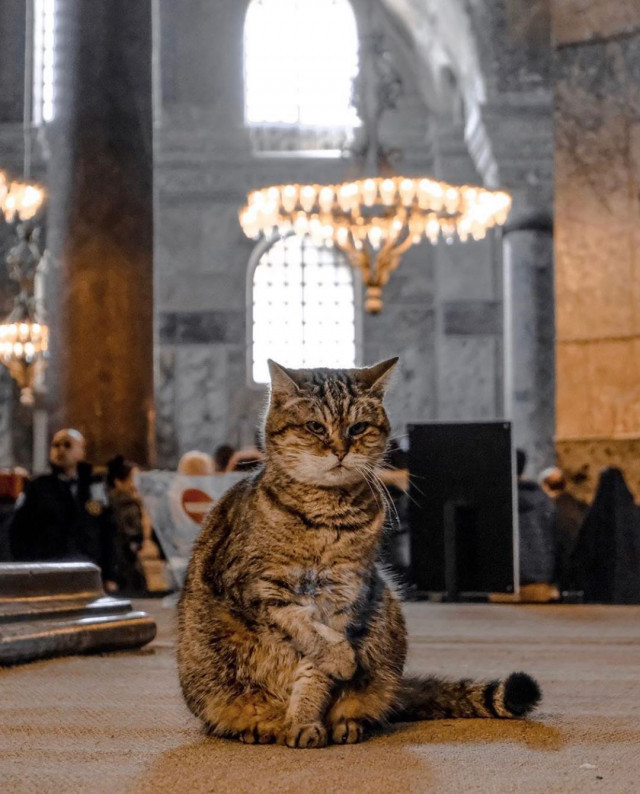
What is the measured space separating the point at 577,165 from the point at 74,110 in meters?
3.37

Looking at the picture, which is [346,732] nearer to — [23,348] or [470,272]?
[23,348]

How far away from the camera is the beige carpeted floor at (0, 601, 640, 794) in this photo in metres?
2.31

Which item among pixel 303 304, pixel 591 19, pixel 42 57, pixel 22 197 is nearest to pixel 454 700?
pixel 591 19

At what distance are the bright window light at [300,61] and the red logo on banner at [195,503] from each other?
14.2 m

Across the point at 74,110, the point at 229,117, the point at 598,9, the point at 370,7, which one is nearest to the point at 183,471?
the point at 74,110

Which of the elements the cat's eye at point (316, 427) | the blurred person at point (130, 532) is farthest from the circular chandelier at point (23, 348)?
the cat's eye at point (316, 427)

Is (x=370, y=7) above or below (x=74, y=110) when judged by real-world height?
above

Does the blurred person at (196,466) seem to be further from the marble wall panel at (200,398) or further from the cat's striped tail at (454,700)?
the marble wall panel at (200,398)

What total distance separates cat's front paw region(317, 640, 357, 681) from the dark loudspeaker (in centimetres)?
468

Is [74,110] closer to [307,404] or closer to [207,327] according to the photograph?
[307,404]

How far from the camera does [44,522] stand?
7.23 m

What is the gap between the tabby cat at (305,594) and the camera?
2607 mm

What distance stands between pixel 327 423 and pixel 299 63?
62.4 feet

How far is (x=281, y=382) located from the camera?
2.76m
